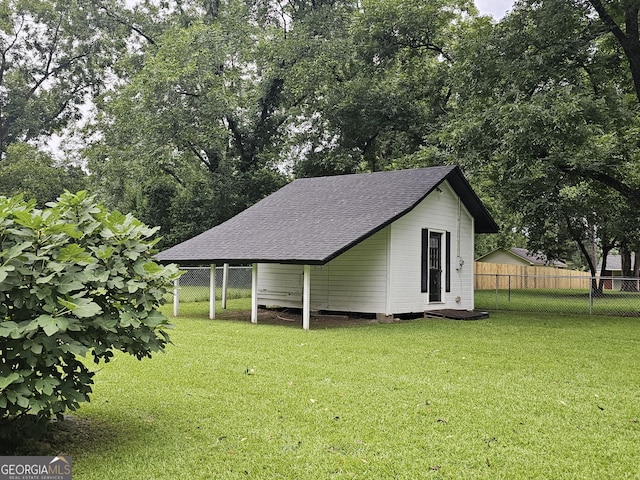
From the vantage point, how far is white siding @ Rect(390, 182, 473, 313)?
13305 millimetres

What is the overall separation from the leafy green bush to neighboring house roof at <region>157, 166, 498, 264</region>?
6850 millimetres

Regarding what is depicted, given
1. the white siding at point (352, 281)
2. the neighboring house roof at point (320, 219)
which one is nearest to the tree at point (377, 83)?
the neighboring house roof at point (320, 219)

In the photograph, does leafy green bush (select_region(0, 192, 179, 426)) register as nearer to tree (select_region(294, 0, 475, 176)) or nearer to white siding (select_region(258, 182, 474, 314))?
white siding (select_region(258, 182, 474, 314))

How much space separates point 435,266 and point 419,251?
3.24 feet

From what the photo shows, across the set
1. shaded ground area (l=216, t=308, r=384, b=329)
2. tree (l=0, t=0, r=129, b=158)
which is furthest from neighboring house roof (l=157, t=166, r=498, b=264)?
tree (l=0, t=0, r=129, b=158)

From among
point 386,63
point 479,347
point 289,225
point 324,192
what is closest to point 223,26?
point 386,63

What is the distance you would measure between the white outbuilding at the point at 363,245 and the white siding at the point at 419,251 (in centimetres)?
2

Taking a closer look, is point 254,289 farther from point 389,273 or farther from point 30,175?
point 30,175

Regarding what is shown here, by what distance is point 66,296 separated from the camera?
3514 mm

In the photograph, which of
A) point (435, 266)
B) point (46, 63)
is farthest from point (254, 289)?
point (46, 63)

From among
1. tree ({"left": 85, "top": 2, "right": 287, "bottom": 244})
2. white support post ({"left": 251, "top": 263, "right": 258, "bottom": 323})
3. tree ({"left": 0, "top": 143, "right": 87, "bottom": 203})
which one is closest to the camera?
white support post ({"left": 251, "top": 263, "right": 258, "bottom": 323})

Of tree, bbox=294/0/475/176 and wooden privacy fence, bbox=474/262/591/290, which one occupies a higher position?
tree, bbox=294/0/475/176

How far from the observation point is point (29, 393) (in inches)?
132

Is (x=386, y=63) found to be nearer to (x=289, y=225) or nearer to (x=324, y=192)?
(x=324, y=192)
